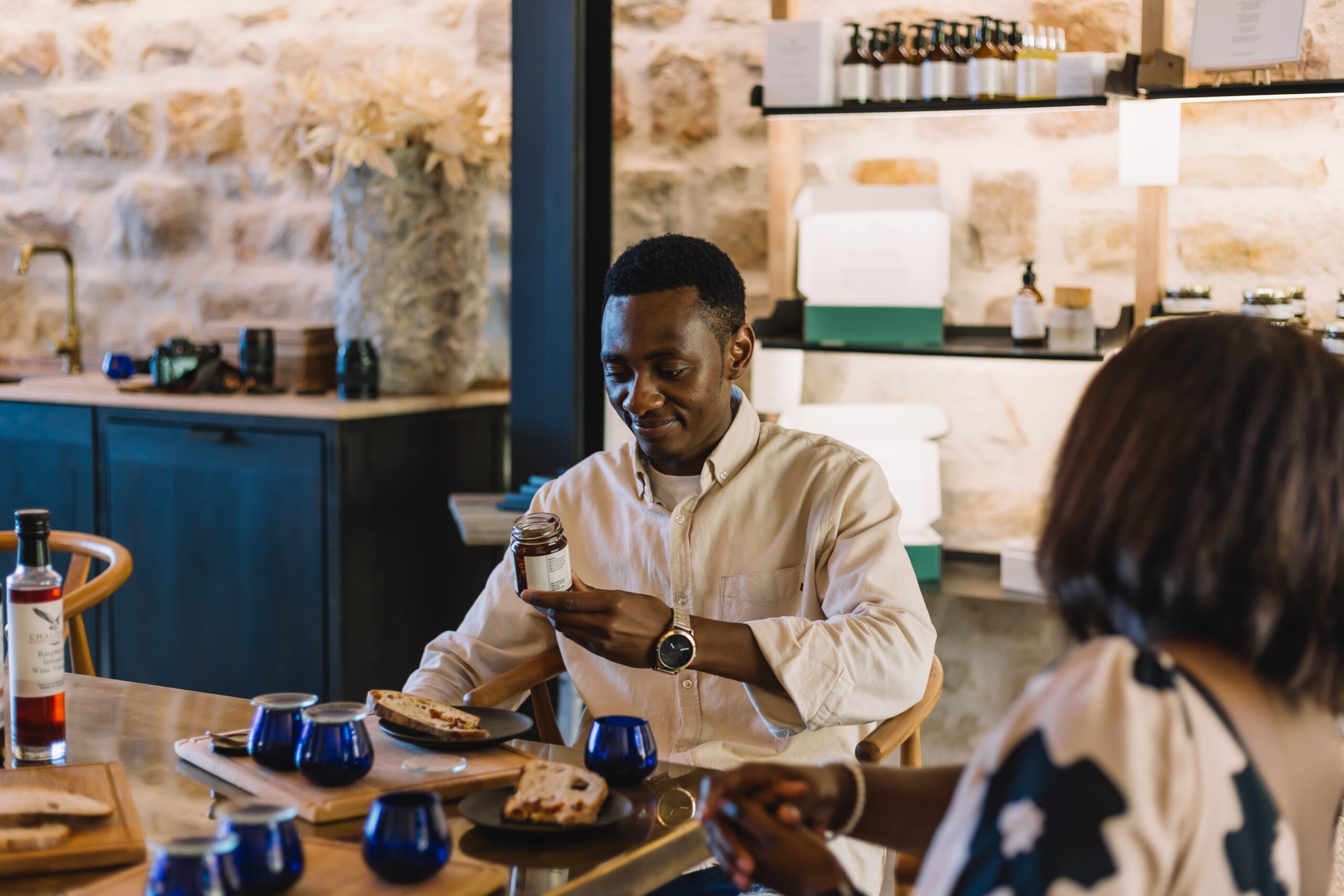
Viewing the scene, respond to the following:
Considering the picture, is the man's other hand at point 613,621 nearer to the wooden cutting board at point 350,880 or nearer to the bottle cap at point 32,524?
the wooden cutting board at point 350,880

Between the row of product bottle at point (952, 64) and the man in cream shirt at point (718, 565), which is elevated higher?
the row of product bottle at point (952, 64)

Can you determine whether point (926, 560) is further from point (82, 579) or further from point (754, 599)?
point (82, 579)

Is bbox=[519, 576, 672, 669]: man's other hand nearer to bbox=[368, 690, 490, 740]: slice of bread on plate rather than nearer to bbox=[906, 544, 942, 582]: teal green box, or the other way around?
bbox=[368, 690, 490, 740]: slice of bread on plate

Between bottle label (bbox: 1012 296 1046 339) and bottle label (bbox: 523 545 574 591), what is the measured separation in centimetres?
154

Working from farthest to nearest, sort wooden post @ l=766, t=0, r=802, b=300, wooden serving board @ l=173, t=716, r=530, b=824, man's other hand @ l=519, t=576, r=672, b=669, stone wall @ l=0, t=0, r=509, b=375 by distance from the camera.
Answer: stone wall @ l=0, t=0, r=509, b=375
wooden post @ l=766, t=0, r=802, b=300
man's other hand @ l=519, t=576, r=672, b=669
wooden serving board @ l=173, t=716, r=530, b=824

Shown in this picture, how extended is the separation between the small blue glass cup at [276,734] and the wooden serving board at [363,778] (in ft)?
0.05

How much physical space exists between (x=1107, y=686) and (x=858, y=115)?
2.23 meters

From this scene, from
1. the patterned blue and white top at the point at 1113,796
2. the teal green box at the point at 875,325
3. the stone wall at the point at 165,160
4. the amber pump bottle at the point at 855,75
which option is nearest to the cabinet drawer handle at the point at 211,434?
→ the stone wall at the point at 165,160

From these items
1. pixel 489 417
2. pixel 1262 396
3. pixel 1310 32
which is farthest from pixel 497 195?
pixel 1262 396

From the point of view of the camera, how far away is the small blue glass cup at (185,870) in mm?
906

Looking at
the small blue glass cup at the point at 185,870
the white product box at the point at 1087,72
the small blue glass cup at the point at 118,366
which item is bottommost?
the small blue glass cup at the point at 185,870

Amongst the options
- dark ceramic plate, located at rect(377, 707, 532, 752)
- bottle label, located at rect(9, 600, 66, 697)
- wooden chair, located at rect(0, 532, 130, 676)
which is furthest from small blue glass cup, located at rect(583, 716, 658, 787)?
wooden chair, located at rect(0, 532, 130, 676)

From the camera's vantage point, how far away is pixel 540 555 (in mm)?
1512

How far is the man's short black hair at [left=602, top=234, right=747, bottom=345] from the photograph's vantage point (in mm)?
1846
